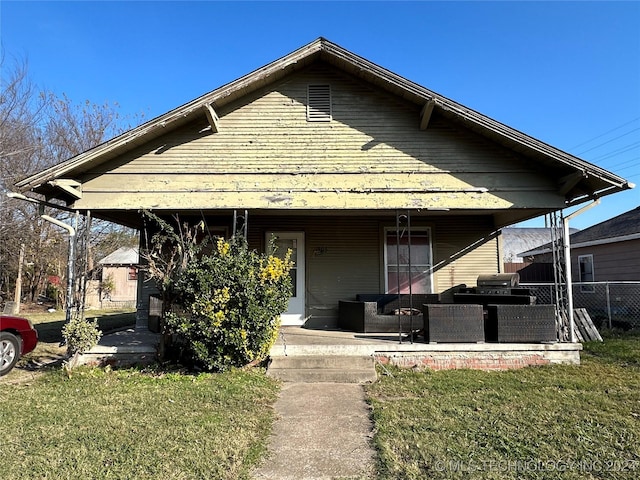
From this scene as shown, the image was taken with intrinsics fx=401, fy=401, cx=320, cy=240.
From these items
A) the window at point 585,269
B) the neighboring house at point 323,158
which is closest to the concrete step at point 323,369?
the neighboring house at point 323,158

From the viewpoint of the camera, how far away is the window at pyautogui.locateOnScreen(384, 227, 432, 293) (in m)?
9.52

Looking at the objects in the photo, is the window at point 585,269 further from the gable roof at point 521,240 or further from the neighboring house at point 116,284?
the neighboring house at point 116,284

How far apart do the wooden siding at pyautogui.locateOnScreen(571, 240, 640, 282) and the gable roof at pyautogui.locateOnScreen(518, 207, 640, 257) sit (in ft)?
1.08

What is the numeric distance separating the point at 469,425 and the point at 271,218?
647 centimetres

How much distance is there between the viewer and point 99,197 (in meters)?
7.20

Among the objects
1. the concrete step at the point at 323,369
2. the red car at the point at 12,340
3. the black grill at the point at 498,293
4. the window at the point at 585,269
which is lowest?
the concrete step at the point at 323,369

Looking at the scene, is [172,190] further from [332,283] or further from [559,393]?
[559,393]

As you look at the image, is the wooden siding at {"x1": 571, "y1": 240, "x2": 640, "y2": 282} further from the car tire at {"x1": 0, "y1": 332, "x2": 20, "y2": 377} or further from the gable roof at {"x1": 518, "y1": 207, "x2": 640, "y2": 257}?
the car tire at {"x1": 0, "y1": 332, "x2": 20, "y2": 377}

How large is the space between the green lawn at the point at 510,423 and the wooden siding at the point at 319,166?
2984 millimetres

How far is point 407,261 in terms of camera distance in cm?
958

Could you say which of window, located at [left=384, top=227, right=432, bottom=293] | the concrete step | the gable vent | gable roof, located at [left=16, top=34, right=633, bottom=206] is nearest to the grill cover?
window, located at [left=384, top=227, right=432, bottom=293]

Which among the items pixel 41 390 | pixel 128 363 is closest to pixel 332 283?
pixel 128 363

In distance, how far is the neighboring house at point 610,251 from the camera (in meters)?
13.8

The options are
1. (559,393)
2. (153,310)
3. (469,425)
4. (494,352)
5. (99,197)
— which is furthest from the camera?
(153,310)
